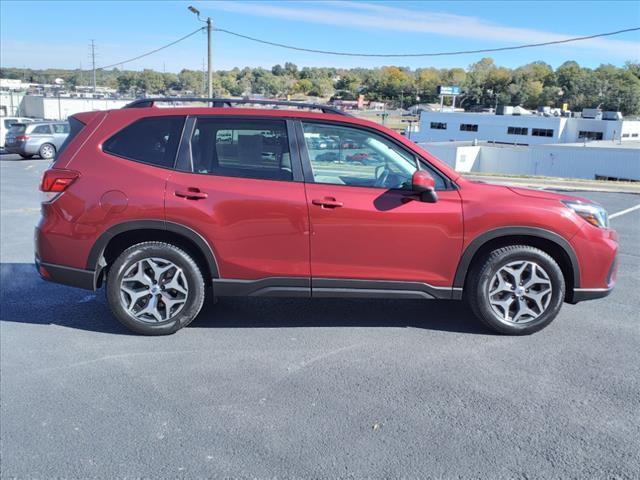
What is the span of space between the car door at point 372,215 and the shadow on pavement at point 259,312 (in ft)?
1.74

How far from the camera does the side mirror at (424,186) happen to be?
13.7ft

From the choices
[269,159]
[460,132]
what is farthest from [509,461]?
[460,132]

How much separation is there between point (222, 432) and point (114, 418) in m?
0.66

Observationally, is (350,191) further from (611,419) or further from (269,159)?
(611,419)

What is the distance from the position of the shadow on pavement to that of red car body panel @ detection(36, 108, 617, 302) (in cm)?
57

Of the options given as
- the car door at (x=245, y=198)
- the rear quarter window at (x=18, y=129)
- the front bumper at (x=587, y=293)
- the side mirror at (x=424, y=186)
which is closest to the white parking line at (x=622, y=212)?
the front bumper at (x=587, y=293)

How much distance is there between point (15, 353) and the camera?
422 centimetres

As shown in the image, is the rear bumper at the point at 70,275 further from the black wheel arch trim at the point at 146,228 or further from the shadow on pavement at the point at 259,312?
the shadow on pavement at the point at 259,312

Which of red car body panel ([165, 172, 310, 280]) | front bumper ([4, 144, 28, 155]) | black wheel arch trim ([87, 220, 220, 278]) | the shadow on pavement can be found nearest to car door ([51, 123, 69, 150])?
front bumper ([4, 144, 28, 155])

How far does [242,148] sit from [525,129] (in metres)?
70.1

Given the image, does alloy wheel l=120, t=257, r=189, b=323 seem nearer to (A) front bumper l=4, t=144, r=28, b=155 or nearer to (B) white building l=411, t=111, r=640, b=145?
(A) front bumper l=4, t=144, r=28, b=155

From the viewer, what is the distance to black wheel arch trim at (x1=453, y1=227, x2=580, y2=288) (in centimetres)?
435

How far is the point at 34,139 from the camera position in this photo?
23625 millimetres

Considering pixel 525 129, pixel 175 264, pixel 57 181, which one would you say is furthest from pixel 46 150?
pixel 525 129
